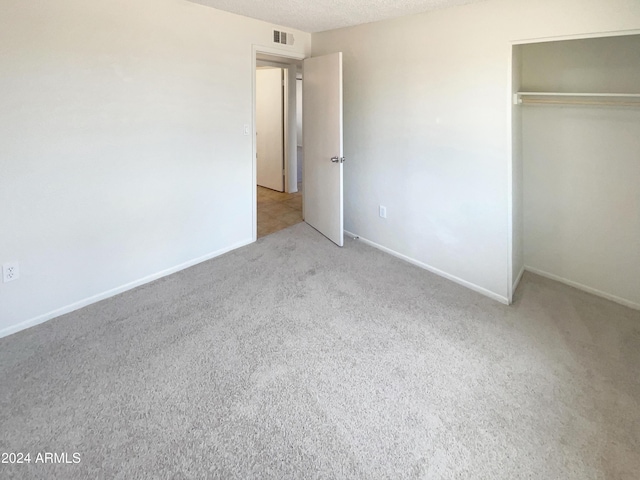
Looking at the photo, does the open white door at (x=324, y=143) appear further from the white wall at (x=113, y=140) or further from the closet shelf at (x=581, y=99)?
the closet shelf at (x=581, y=99)

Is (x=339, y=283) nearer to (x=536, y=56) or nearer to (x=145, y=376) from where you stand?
(x=145, y=376)

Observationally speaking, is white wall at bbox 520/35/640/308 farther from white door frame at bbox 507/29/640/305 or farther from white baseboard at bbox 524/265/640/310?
white door frame at bbox 507/29/640/305

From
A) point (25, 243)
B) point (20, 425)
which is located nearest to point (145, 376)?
point (20, 425)

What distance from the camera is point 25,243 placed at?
2.38 metres

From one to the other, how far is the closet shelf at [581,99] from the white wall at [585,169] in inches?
2.5

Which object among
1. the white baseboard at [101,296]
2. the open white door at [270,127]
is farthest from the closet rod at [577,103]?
the open white door at [270,127]

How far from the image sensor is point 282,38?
3.92m

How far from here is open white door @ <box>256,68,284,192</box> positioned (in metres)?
6.30

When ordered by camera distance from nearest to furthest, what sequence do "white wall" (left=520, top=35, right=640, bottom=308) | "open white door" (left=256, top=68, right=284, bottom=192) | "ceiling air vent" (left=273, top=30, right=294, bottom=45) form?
1. "white wall" (left=520, top=35, right=640, bottom=308)
2. "ceiling air vent" (left=273, top=30, right=294, bottom=45)
3. "open white door" (left=256, top=68, right=284, bottom=192)

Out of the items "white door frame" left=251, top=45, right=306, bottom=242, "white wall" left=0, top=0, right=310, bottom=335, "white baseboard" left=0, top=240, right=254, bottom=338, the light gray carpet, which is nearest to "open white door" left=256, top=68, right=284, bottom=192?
"white door frame" left=251, top=45, right=306, bottom=242

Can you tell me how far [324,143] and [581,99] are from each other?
7.47ft

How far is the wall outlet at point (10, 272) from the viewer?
91.4 inches

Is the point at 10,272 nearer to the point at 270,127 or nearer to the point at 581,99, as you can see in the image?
the point at 581,99

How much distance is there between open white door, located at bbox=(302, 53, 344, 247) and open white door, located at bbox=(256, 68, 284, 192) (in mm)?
2031
